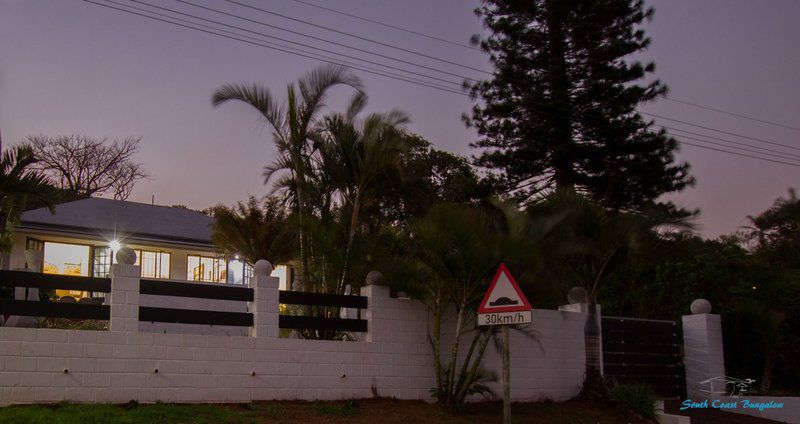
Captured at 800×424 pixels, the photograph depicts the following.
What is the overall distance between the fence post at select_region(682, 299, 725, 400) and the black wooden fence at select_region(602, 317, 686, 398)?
145 millimetres

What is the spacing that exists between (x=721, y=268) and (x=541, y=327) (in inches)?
286

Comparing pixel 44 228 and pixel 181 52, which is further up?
pixel 181 52

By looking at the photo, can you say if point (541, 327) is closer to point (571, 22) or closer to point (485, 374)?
point (485, 374)

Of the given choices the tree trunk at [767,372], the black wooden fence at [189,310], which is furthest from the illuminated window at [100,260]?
the tree trunk at [767,372]

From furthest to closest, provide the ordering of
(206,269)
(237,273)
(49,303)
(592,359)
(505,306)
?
(237,273) < (206,269) < (592,359) < (49,303) < (505,306)

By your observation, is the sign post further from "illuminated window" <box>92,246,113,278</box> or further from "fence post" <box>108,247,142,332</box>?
"illuminated window" <box>92,246,113,278</box>

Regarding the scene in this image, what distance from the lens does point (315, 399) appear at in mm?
10922

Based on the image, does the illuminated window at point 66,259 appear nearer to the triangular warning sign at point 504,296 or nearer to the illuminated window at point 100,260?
the illuminated window at point 100,260

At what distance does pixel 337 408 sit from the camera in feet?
34.9

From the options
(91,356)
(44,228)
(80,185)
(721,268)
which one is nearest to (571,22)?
(721,268)

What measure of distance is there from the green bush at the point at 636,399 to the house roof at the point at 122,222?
13710mm

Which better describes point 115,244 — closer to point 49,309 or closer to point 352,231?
point 352,231

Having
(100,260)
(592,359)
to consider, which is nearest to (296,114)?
(592,359)

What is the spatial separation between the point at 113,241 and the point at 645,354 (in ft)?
46.1
